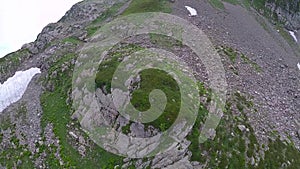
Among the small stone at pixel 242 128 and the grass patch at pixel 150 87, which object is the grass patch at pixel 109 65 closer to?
the grass patch at pixel 150 87

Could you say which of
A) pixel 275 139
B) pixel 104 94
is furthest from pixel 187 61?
pixel 275 139

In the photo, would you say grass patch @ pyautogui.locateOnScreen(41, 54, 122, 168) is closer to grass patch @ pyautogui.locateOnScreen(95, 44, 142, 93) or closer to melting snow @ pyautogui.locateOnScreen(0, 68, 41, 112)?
melting snow @ pyautogui.locateOnScreen(0, 68, 41, 112)

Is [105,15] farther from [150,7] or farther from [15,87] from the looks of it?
[15,87]

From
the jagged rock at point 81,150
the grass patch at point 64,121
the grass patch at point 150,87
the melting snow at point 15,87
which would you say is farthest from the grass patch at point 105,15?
the jagged rock at point 81,150

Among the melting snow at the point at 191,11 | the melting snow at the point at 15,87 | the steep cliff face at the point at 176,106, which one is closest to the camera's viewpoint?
the steep cliff face at the point at 176,106

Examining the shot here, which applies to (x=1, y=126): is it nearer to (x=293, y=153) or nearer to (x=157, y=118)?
(x=157, y=118)

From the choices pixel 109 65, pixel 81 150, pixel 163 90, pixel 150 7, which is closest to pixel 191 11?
pixel 150 7
